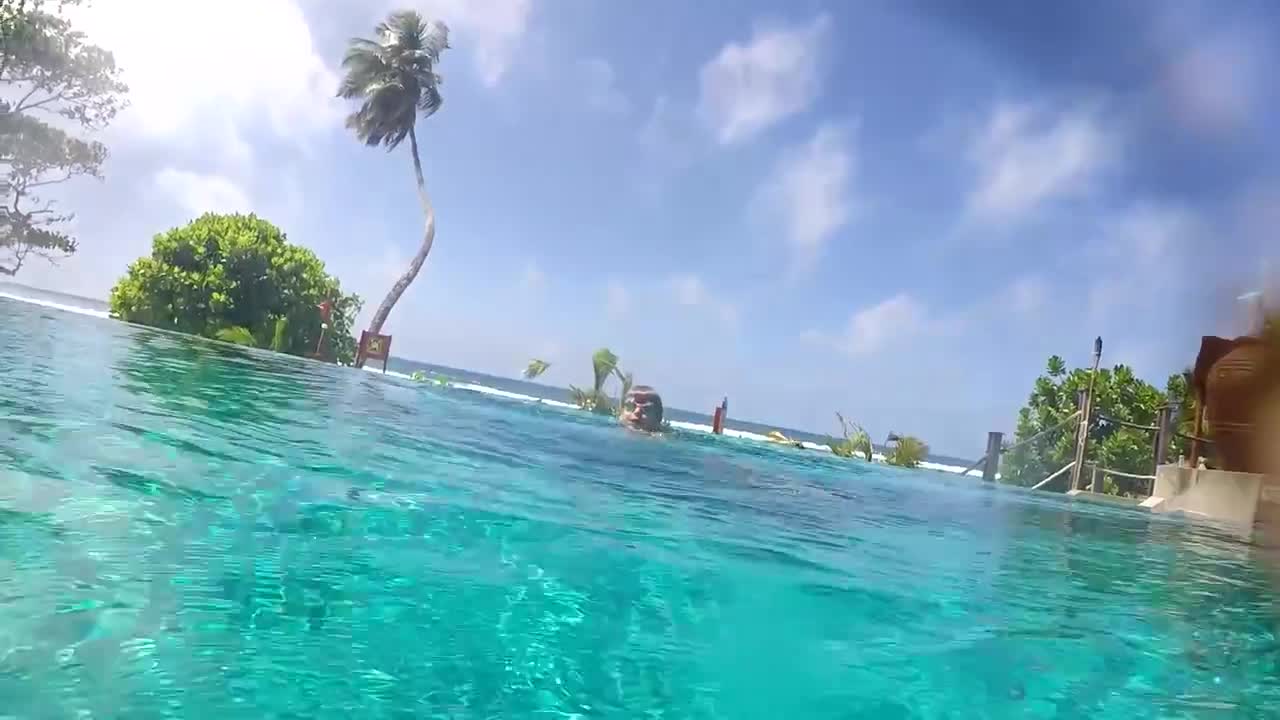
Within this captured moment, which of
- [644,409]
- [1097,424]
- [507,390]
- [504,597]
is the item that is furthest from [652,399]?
[507,390]

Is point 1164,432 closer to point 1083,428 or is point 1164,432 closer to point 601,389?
point 1083,428

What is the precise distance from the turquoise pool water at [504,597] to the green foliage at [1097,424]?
16.3 meters

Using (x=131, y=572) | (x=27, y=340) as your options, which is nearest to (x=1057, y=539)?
(x=131, y=572)

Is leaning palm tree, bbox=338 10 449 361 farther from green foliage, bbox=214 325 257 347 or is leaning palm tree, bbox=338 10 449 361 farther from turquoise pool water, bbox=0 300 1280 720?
turquoise pool water, bbox=0 300 1280 720

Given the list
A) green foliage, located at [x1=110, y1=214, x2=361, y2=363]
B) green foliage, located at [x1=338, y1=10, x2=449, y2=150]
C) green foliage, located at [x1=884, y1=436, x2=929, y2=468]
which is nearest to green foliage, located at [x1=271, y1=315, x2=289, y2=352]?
green foliage, located at [x1=110, y1=214, x2=361, y2=363]

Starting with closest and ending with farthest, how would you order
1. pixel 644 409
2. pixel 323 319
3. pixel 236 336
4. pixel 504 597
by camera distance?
pixel 504 597, pixel 644 409, pixel 236 336, pixel 323 319

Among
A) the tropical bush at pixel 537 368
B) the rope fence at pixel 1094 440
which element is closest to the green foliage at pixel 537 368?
the tropical bush at pixel 537 368

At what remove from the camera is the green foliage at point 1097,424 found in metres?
22.6

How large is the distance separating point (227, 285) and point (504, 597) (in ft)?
80.0

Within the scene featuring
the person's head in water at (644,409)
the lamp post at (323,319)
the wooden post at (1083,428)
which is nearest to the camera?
the wooden post at (1083,428)

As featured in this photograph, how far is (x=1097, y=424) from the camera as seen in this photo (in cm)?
2392

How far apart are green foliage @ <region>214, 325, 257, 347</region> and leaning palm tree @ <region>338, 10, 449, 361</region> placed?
375 inches

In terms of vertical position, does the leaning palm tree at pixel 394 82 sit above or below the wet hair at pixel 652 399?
above

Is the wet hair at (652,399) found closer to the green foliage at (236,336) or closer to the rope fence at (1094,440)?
the rope fence at (1094,440)
